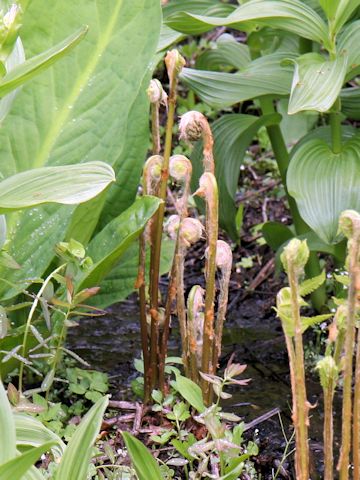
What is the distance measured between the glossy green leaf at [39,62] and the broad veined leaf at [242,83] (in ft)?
3.08

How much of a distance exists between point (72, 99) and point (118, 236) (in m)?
0.39

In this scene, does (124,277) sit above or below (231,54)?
below

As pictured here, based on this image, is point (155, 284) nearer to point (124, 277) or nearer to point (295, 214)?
point (124, 277)

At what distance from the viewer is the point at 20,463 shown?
121 cm

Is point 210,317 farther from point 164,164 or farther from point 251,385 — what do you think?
point 251,385

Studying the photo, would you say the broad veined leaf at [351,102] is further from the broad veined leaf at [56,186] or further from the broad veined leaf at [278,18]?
the broad veined leaf at [56,186]

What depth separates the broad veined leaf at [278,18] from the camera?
2.15 meters

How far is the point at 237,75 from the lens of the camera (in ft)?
8.01

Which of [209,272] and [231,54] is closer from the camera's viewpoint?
[209,272]

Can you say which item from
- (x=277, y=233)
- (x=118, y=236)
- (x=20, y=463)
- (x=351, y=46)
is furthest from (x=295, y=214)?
(x=20, y=463)

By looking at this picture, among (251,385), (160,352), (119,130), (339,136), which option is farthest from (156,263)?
(339,136)

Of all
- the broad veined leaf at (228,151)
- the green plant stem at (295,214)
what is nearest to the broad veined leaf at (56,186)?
the broad veined leaf at (228,151)

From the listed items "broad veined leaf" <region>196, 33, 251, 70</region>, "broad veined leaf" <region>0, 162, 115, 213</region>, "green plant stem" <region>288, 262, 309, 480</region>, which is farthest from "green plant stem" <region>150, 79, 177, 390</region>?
"broad veined leaf" <region>196, 33, 251, 70</region>

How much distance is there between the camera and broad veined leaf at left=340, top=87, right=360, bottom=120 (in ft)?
8.14
